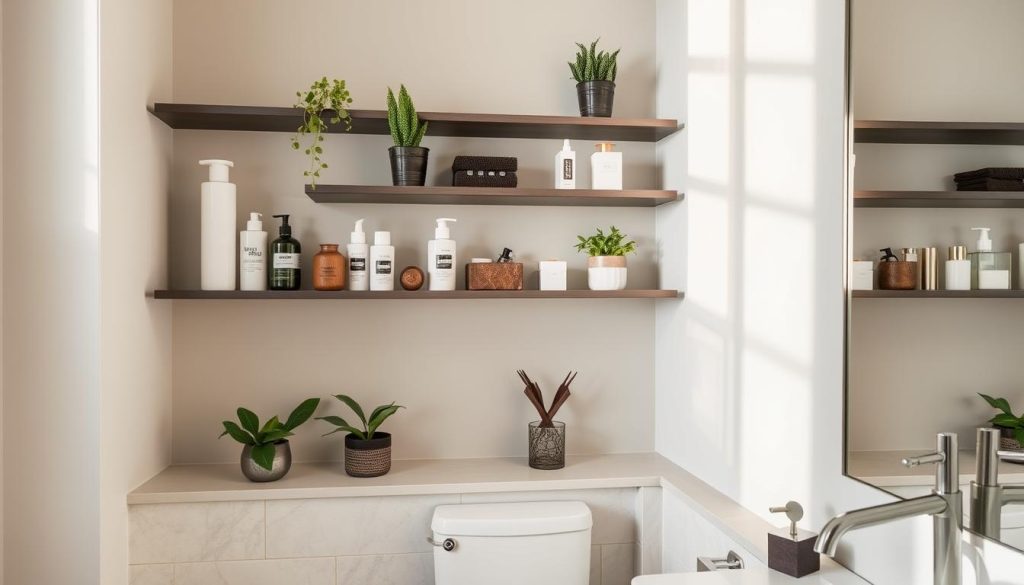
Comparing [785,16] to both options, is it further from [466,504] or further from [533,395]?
[466,504]

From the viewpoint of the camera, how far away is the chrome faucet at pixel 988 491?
1.03m

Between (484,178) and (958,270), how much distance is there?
4.27 ft

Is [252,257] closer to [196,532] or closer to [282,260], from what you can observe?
[282,260]

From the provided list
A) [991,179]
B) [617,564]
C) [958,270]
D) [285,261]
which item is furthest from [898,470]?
[285,261]

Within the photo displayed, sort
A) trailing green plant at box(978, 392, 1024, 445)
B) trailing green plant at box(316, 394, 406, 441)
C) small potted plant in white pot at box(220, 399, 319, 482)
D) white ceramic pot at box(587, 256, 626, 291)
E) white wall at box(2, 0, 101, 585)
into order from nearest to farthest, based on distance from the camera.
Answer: trailing green plant at box(978, 392, 1024, 445) → white wall at box(2, 0, 101, 585) → small potted plant in white pot at box(220, 399, 319, 482) → trailing green plant at box(316, 394, 406, 441) → white ceramic pot at box(587, 256, 626, 291)

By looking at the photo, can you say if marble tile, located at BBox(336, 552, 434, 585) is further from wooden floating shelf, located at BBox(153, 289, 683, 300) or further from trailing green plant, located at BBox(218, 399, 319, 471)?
wooden floating shelf, located at BBox(153, 289, 683, 300)

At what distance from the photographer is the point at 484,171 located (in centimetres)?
211

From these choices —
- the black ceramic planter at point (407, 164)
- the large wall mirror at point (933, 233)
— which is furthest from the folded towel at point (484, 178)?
the large wall mirror at point (933, 233)

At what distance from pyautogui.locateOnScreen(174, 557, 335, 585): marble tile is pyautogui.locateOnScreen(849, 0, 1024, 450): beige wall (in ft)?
4.47

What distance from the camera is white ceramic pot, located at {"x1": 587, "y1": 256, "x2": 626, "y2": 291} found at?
2137 mm

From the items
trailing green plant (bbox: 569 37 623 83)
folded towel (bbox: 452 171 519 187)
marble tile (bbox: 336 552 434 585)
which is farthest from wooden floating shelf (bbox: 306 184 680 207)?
marble tile (bbox: 336 552 434 585)

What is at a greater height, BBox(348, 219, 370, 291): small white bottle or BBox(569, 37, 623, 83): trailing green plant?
BBox(569, 37, 623, 83): trailing green plant

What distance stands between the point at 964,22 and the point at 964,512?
2.40 feet

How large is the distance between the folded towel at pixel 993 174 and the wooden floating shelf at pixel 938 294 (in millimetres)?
160
